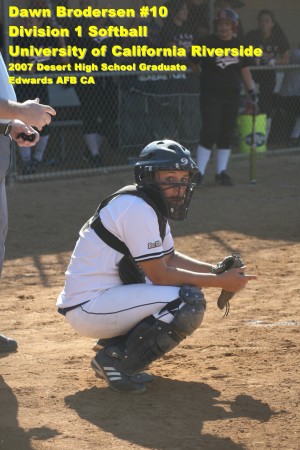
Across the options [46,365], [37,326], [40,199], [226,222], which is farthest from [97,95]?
[46,365]

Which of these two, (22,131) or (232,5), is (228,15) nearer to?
(232,5)

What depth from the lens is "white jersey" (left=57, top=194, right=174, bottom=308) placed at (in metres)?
4.48

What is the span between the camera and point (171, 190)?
15.1 ft

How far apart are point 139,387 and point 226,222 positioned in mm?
5024

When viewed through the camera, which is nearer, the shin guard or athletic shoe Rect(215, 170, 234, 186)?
the shin guard

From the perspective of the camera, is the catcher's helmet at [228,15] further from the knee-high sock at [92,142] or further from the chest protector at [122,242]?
the chest protector at [122,242]

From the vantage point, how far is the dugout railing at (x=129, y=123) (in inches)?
489

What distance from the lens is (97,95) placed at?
481 inches

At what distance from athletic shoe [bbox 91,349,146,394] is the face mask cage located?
0.76 metres

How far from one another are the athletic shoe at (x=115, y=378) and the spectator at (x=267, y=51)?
9.56m

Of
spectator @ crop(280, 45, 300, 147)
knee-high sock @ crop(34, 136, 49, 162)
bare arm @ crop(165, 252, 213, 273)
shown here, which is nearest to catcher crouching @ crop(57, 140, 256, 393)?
bare arm @ crop(165, 252, 213, 273)

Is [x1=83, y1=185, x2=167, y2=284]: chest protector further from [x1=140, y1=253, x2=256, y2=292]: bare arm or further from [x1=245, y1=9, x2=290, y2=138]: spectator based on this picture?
[x1=245, y1=9, x2=290, y2=138]: spectator

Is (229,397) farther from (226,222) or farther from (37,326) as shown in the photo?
(226,222)

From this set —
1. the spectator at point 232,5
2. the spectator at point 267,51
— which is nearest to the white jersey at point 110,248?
the spectator at point 232,5
